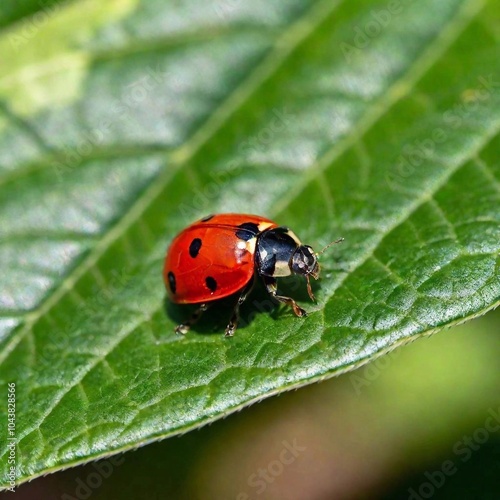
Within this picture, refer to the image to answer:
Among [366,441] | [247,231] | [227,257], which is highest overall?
[247,231]

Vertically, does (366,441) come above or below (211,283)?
below

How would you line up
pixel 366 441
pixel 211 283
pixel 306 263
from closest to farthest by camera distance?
pixel 306 263 → pixel 211 283 → pixel 366 441

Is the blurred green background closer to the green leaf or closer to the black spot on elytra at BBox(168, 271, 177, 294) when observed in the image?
the green leaf

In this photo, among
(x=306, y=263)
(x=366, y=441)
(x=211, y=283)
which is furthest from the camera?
(x=366, y=441)

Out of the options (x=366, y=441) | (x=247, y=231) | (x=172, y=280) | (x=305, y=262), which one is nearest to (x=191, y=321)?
(x=172, y=280)

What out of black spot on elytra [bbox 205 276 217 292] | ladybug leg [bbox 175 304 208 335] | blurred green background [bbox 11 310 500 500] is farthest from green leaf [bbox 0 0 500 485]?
blurred green background [bbox 11 310 500 500]

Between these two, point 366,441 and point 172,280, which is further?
point 366,441

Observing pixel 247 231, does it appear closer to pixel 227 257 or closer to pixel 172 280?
pixel 227 257
